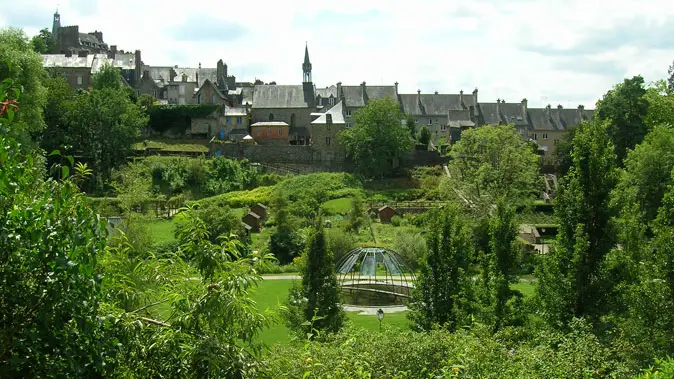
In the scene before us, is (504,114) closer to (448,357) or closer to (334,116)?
(334,116)

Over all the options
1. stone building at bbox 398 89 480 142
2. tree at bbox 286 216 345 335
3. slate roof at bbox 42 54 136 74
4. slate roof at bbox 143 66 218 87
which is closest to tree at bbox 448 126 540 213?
stone building at bbox 398 89 480 142

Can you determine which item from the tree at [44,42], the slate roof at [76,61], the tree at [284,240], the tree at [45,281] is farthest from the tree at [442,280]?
the tree at [44,42]

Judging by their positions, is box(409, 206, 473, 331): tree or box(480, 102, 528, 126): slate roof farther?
box(480, 102, 528, 126): slate roof

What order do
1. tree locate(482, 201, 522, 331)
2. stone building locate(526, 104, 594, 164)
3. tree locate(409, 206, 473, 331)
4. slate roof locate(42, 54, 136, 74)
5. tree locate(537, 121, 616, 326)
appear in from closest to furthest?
tree locate(537, 121, 616, 326)
tree locate(482, 201, 522, 331)
tree locate(409, 206, 473, 331)
slate roof locate(42, 54, 136, 74)
stone building locate(526, 104, 594, 164)

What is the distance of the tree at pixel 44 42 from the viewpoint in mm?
81231

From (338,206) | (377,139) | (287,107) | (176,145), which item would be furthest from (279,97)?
(338,206)

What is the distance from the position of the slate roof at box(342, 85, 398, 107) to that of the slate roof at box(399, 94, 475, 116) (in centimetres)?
171

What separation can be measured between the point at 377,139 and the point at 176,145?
61.3ft

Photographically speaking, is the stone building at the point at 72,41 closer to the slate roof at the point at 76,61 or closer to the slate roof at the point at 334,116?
the slate roof at the point at 76,61

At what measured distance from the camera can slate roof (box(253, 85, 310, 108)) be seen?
74.4 metres

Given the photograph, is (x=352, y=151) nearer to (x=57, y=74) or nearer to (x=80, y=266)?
(x=57, y=74)

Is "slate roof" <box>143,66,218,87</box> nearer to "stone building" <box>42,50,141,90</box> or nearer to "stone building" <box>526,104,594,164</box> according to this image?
"stone building" <box>42,50,141,90</box>

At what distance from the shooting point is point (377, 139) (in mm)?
63625

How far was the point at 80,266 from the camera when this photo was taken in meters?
6.77
